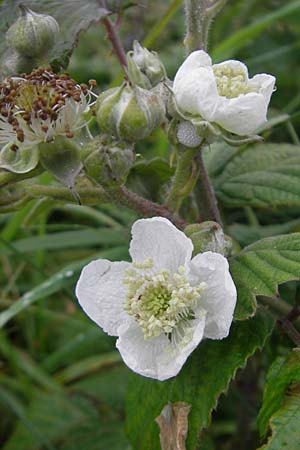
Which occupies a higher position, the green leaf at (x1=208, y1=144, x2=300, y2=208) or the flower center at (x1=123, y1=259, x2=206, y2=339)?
the flower center at (x1=123, y1=259, x2=206, y2=339)

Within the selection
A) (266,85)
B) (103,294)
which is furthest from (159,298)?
(266,85)

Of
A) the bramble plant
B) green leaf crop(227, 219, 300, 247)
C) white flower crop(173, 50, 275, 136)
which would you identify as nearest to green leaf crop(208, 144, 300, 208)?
the bramble plant

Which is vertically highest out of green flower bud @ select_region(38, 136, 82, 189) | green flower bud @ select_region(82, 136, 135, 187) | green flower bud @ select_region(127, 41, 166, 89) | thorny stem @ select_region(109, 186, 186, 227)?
green flower bud @ select_region(127, 41, 166, 89)

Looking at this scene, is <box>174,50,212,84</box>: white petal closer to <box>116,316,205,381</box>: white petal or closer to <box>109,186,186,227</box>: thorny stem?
<box>109,186,186,227</box>: thorny stem

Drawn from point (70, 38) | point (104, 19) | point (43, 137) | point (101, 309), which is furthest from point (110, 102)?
point (104, 19)

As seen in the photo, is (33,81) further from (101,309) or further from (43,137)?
(101,309)

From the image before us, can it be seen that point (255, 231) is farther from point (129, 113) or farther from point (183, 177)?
point (129, 113)
